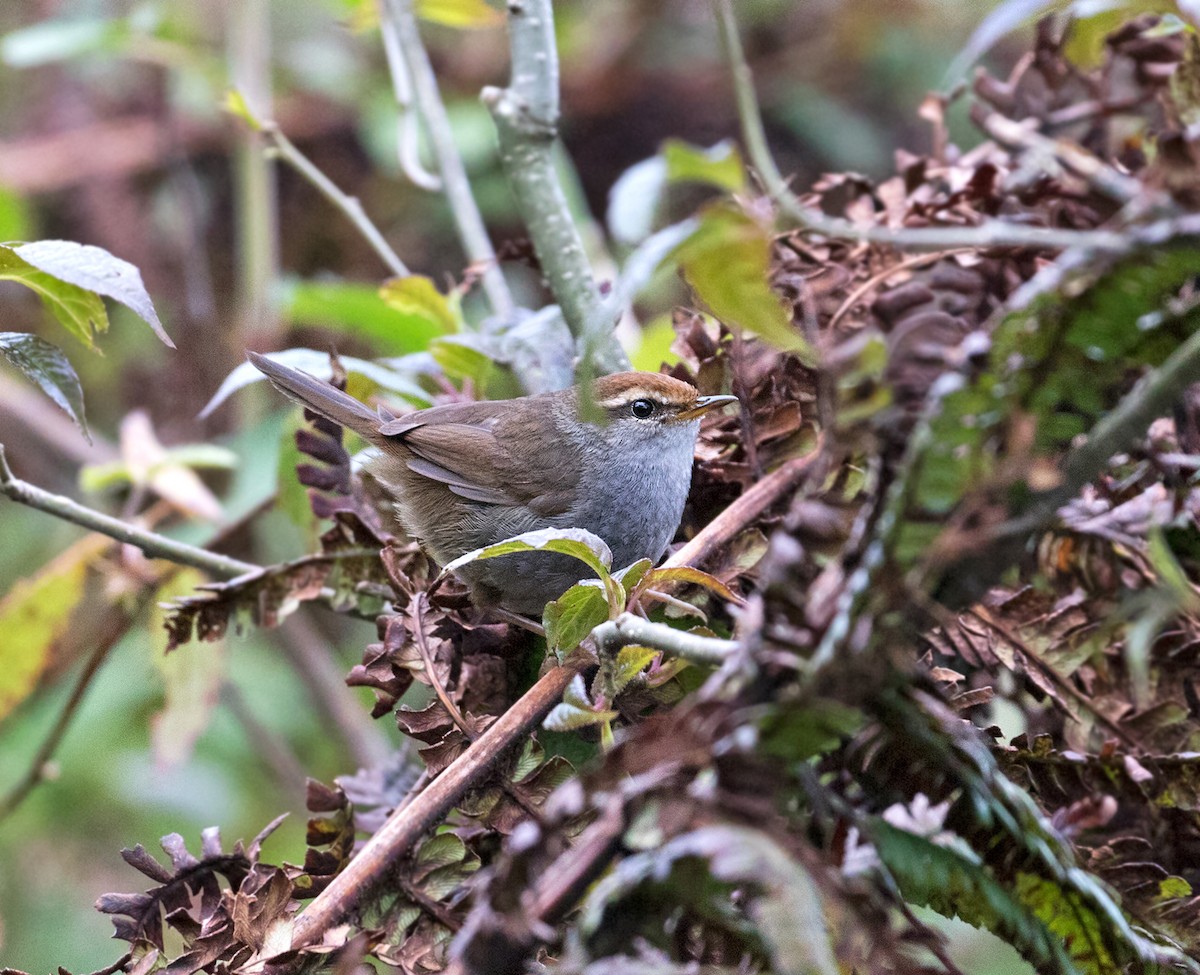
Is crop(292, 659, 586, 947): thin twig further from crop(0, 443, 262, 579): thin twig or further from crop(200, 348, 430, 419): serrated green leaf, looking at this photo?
crop(200, 348, 430, 419): serrated green leaf

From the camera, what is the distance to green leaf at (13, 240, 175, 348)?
4.95 feet

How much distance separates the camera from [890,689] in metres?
0.96

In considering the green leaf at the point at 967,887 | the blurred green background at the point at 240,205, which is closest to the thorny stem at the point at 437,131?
the blurred green background at the point at 240,205

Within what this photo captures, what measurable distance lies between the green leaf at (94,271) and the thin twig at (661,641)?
0.72 m

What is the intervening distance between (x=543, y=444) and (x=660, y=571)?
1.60 metres

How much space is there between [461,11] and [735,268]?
2.09 metres

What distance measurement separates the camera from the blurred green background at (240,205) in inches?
167

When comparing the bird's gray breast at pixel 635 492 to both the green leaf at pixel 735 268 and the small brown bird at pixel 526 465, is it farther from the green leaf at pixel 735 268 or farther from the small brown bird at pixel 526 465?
the green leaf at pixel 735 268

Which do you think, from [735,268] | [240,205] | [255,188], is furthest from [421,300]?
[240,205]

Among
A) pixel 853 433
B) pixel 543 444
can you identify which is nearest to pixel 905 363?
pixel 853 433

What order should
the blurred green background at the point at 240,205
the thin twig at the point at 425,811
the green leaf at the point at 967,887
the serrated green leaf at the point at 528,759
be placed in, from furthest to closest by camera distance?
the blurred green background at the point at 240,205 < the serrated green leaf at the point at 528,759 < the thin twig at the point at 425,811 < the green leaf at the point at 967,887

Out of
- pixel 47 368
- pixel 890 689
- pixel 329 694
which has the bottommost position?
pixel 329 694

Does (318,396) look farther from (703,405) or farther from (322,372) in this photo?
(703,405)

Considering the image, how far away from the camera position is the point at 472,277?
2336mm
